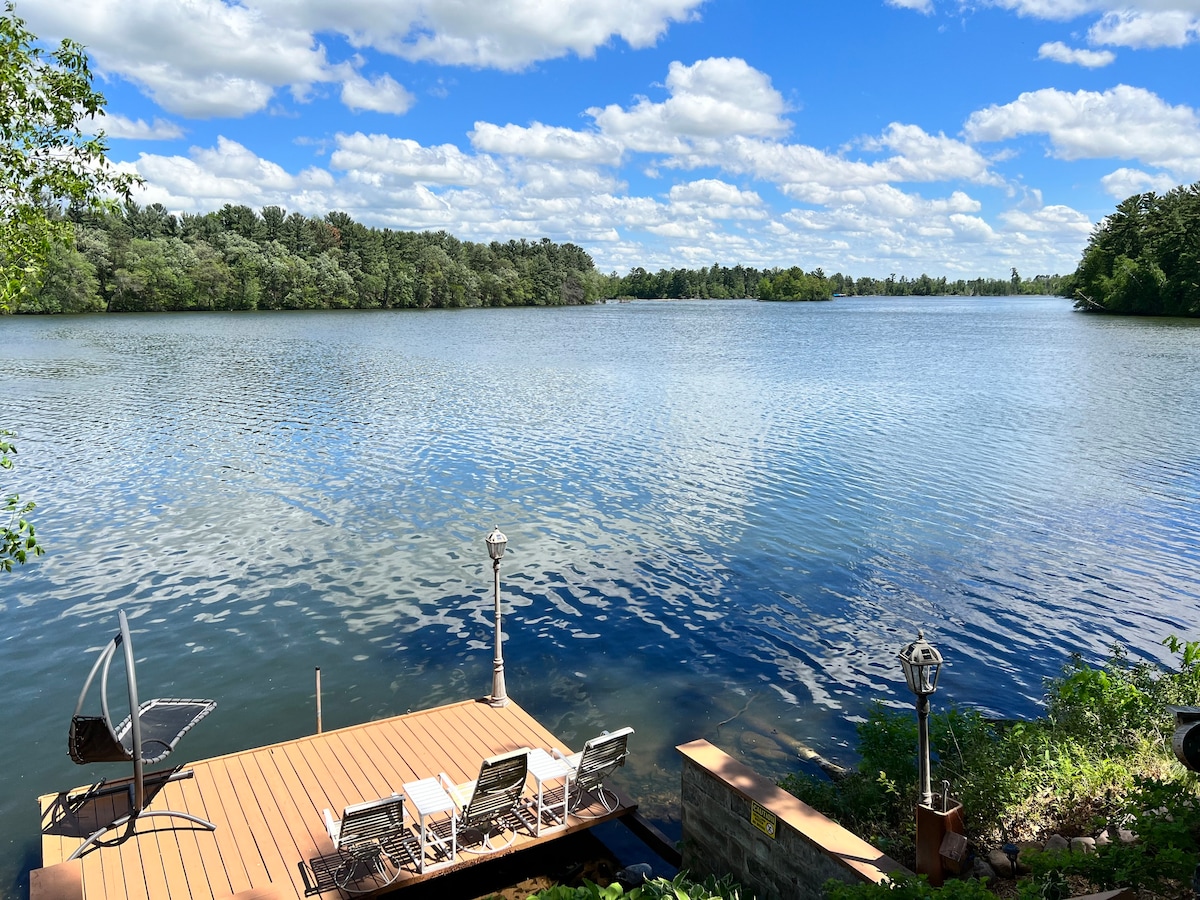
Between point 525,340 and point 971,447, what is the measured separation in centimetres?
5474

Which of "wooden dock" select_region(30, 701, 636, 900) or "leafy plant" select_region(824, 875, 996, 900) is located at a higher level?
"leafy plant" select_region(824, 875, 996, 900)

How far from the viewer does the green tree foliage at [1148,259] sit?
102938 mm

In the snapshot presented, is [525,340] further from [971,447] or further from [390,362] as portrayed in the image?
[971,447]

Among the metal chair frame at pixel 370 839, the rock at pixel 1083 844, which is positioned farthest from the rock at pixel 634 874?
the rock at pixel 1083 844

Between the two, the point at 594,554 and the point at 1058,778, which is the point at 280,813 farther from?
the point at 594,554

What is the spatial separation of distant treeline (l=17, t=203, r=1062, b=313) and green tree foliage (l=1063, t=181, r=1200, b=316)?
321 feet

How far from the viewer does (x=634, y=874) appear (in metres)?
8.92

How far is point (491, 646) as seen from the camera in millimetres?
Answer: 14797

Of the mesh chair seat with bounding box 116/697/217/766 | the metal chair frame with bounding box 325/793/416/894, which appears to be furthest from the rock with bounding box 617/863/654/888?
the mesh chair seat with bounding box 116/697/217/766

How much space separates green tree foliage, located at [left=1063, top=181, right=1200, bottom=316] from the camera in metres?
103

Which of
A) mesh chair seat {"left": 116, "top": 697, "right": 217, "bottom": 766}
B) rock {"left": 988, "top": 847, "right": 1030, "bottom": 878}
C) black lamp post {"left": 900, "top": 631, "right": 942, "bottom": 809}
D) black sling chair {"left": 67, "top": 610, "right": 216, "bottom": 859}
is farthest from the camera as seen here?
mesh chair seat {"left": 116, "top": 697, "right": 217, "bottom": 766}

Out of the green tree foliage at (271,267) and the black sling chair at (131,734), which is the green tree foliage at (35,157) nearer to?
the black sling chair at (131,734)

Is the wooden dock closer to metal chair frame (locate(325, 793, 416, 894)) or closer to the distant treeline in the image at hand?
metal chair frame (locate(325, 793, 416, 894))

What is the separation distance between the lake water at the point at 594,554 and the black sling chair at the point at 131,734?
2148mm
